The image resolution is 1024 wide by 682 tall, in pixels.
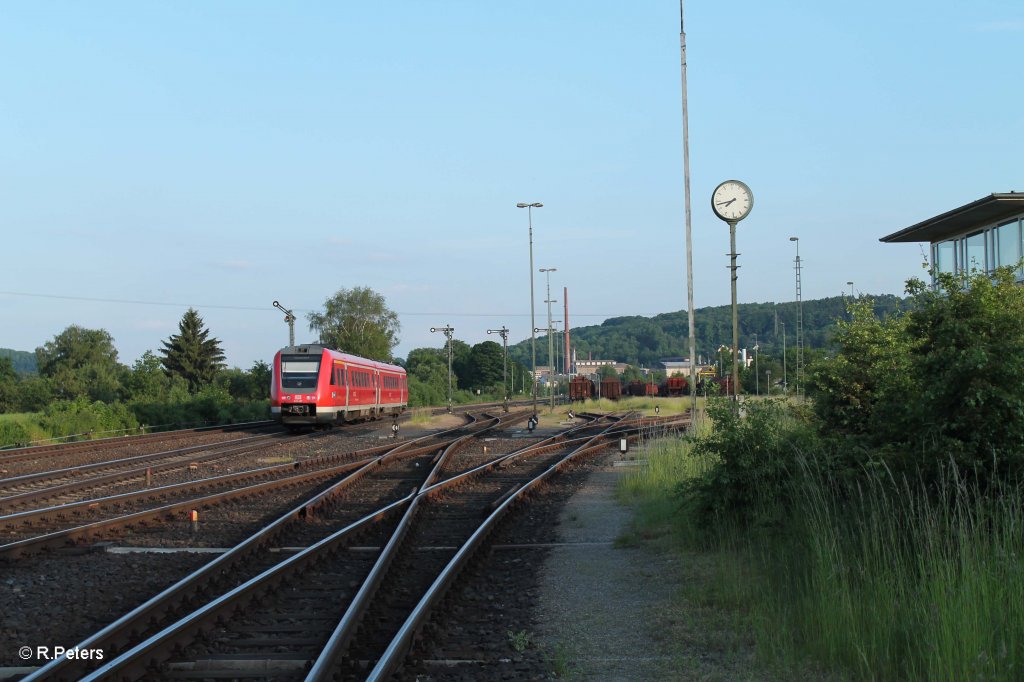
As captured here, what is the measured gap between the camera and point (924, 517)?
7.05 m

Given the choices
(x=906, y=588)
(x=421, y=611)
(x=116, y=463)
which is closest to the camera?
(x=906, y=588)

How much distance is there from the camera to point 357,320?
313ft

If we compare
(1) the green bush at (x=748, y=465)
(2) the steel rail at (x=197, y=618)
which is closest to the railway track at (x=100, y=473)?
(2) the steel rail at (x=197, y=618)

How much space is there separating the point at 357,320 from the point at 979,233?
74.8 metres

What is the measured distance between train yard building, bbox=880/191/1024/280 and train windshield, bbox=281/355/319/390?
20.1 m

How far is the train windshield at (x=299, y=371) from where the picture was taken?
32.7m

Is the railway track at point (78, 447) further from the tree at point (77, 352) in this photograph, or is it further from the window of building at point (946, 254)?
the tree at point (77, 352)

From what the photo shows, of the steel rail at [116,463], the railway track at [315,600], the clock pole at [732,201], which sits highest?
the clock pole at [732,201]

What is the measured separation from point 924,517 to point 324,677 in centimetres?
448

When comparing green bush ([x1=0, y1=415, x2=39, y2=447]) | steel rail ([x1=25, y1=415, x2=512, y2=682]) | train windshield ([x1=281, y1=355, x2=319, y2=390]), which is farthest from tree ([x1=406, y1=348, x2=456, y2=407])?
steel rail ([x1=25, y1=415, x2=512, y2=682])

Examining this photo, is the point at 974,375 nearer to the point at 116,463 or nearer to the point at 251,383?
the point at 116,463

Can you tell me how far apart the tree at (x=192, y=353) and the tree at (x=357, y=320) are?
1163cm

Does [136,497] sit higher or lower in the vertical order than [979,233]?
lower

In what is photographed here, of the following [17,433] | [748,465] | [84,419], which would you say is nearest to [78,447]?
[17,433]
